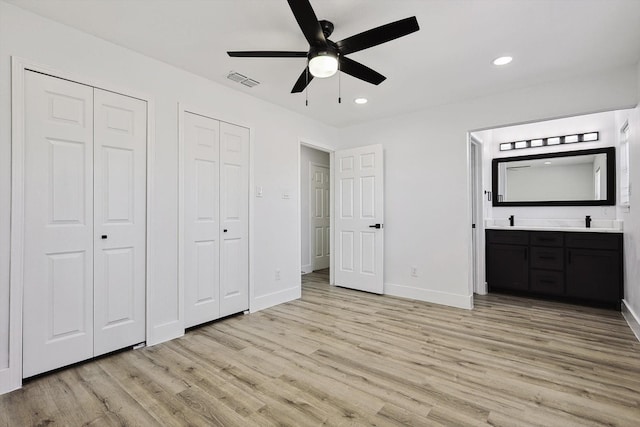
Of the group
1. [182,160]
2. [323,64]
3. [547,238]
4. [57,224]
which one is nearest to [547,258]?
[547,238]

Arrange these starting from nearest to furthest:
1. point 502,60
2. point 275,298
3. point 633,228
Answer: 1. point 502,60
2. point 633,228
3. point 275,298

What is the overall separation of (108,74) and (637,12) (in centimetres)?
382

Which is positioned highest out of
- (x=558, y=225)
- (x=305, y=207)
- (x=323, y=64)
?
(x=323, y=64)

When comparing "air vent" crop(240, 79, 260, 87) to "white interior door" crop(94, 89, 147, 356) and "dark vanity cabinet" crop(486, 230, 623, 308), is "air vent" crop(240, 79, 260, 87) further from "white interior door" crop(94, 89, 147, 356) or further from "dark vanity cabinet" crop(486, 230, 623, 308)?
"dark vanity cabinet" crop(486, 230, 623, 308)

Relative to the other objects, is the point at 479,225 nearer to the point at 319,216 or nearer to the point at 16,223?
the point at 319,216

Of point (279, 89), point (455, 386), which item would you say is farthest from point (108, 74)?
point (455, 386)

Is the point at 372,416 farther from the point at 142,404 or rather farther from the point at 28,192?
the point at 28,192

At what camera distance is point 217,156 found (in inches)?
127

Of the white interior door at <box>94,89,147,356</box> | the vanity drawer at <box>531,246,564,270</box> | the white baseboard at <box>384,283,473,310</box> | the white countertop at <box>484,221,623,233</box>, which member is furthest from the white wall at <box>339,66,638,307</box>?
the white interior door at <box>94,89,147,356</box>

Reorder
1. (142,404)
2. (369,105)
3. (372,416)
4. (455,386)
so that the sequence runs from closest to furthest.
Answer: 1. (372,416)
2. (142,404)
3. (455,386)
4. (369,105)

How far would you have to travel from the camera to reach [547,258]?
397 cm

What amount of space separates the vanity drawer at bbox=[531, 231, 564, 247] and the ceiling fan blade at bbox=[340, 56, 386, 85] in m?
3.12

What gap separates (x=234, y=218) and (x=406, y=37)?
92.9 inches

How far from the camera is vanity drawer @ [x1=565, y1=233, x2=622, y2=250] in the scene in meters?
3.55
